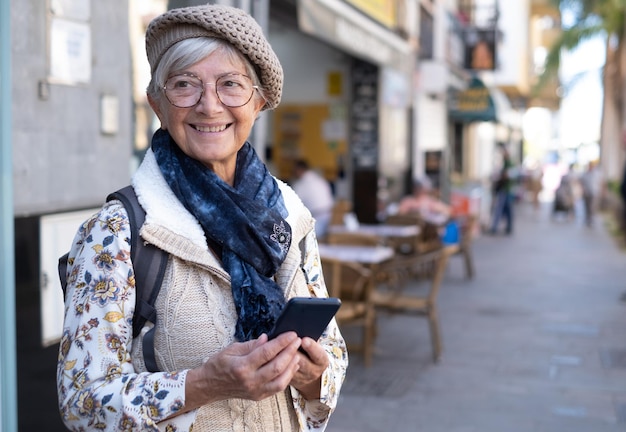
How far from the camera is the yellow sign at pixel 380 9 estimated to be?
9.80 metres

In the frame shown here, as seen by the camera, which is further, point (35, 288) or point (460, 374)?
point (460, 374)

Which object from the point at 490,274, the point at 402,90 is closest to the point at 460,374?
the point at 490,274

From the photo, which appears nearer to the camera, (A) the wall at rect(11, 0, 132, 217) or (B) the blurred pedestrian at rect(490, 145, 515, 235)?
(A) the wall at rect(11, 0, 132, 217)

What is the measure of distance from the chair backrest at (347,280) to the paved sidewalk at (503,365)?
1.93 feet

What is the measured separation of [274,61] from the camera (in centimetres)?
200

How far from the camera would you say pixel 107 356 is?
1.72 meters

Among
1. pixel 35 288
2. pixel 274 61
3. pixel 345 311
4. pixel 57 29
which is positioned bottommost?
pixel 345 311

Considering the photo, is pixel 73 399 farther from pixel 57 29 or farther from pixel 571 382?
pixel 571 382

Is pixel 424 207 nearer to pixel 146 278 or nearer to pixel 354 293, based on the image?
pixel 354 293

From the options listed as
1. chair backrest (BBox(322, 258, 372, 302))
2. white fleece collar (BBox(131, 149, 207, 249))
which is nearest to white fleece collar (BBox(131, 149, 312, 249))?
white fleece collar (BBox(131, 149, 207, 249))

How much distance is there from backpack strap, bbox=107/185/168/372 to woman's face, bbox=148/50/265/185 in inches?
8.9

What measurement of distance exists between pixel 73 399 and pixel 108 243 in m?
0.33

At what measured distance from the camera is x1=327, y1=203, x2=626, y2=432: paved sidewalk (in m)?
5.56

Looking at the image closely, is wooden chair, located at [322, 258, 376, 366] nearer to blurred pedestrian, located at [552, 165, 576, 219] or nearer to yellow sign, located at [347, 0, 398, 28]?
yellow sign, located at [347, 0, 398, 28]
